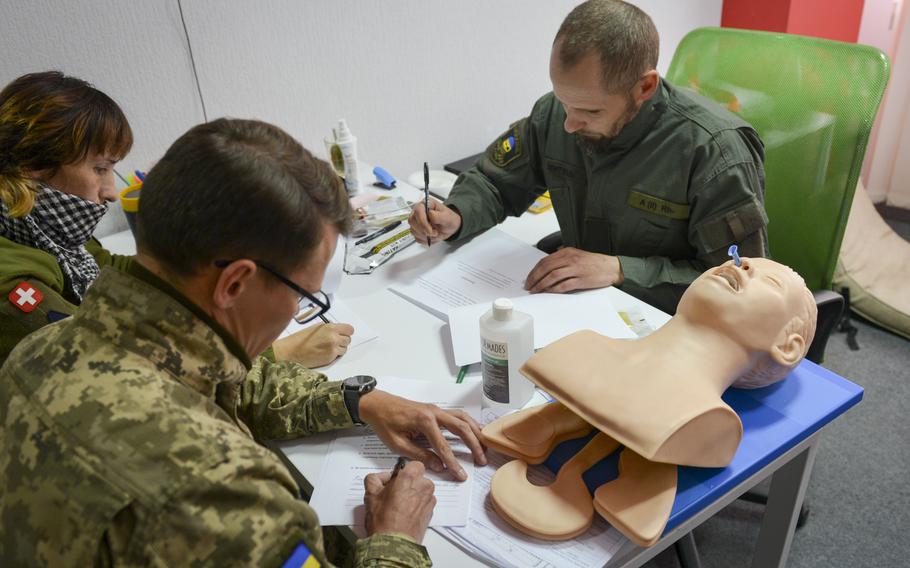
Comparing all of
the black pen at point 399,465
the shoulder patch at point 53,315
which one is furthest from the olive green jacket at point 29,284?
the black pen at point 399,465

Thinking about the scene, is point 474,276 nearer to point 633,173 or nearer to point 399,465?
point 633,173

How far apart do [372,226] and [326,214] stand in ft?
3.18

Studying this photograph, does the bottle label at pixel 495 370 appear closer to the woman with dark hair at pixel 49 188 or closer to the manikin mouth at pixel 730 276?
the manikin mouth at pixel 730 276

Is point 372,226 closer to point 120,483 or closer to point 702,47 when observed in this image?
point 702,47

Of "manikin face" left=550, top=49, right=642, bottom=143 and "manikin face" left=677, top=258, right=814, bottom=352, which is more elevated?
"manikin face" left=550, top=49, right=642, bottom=143

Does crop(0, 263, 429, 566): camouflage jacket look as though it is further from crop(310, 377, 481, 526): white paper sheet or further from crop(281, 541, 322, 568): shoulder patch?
crop(310, 377, 481, 526): white paper sheet

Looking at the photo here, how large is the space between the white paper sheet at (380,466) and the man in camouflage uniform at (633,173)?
0.39 meters

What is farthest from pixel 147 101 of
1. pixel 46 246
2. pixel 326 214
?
pixel 326 214

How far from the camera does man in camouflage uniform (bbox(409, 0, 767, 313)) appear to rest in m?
1.40

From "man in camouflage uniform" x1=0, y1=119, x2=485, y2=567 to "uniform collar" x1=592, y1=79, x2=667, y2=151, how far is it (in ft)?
2.86

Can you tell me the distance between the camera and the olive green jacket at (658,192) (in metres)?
1.44

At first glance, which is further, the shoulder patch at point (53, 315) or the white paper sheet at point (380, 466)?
the shoulder patch at point (53, 315)

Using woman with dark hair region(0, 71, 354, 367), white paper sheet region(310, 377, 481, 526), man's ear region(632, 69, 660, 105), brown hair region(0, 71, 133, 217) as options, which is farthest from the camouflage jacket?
man's ear region(632, 69, 660, 105)

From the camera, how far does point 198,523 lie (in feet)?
2.12
